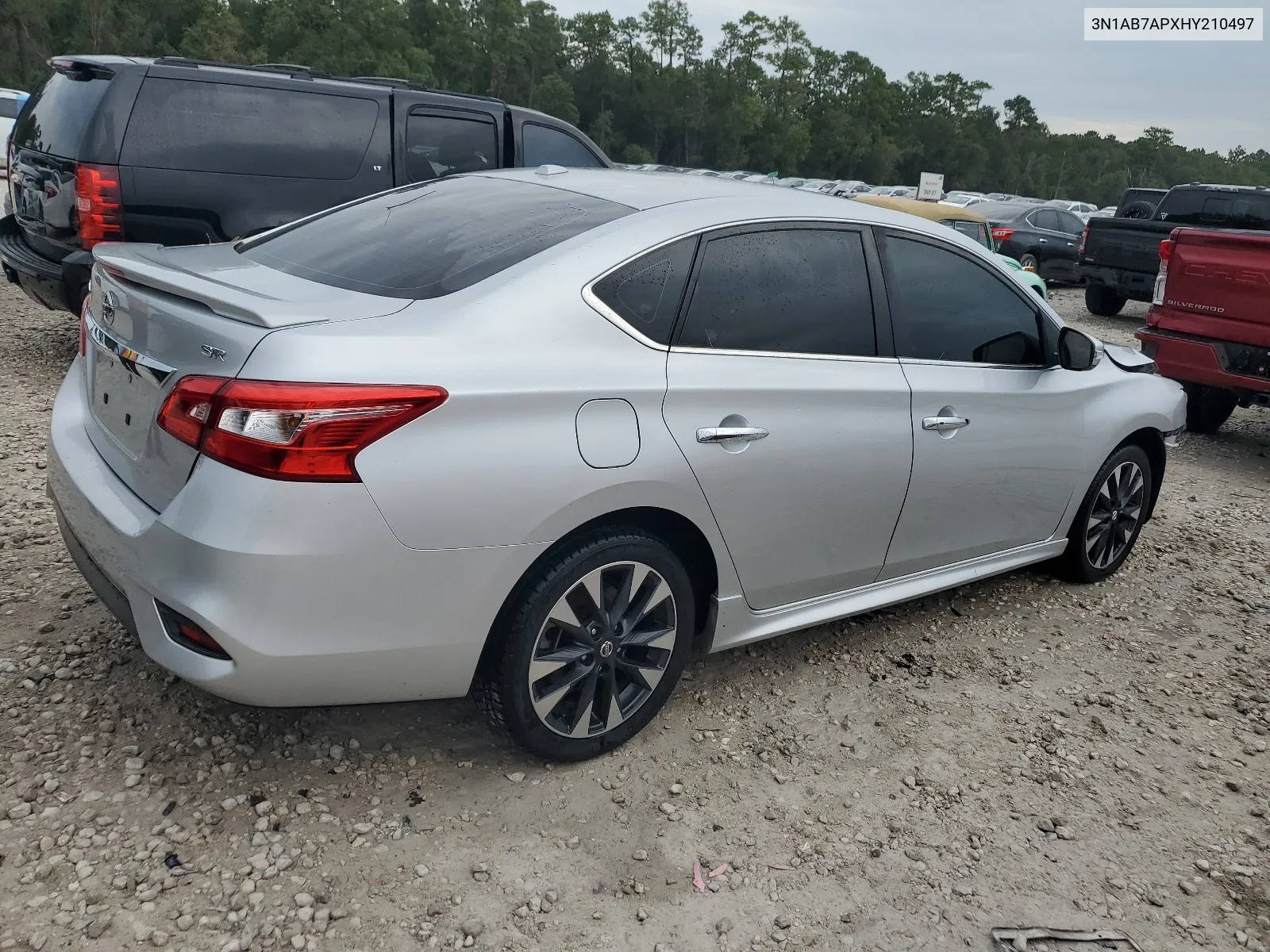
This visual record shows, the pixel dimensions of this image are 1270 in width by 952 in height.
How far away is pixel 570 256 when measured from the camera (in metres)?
2.89

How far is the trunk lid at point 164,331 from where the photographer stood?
249cm

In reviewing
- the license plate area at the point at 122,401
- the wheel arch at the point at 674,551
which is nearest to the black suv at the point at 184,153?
the license plate area at the point at 122,401

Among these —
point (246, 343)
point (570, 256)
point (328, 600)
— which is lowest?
point (328, 600)

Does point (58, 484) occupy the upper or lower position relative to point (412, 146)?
lower

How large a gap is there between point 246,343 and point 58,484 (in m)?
1.04

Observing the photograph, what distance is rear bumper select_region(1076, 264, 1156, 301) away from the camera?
13.8 m

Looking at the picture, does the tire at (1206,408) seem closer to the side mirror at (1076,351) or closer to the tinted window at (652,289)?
the side mirror at (1076,351)

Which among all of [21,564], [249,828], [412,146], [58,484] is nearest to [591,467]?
[249,828]

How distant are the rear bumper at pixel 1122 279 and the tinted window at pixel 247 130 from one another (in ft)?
35.5

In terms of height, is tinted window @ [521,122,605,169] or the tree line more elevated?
the tree line

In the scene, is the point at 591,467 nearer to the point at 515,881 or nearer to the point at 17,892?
the point at 515,881

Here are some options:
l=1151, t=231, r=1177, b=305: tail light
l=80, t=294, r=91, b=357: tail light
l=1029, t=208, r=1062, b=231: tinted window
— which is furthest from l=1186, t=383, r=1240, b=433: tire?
l=1029, t=208, r=1062, b=231: tinted window

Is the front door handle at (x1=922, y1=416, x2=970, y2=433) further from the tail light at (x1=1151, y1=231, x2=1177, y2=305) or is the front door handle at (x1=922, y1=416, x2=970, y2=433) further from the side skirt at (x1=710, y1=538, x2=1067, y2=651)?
the tail light at (x1=1151, y1=231, x2=1177, y2=305)

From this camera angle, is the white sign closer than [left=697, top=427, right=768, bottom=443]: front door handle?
No
